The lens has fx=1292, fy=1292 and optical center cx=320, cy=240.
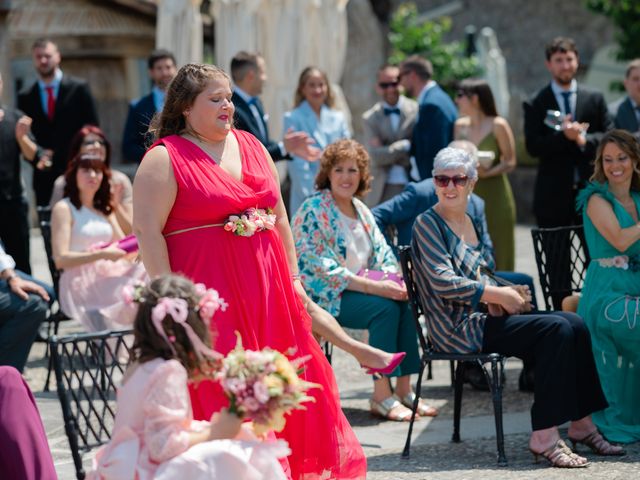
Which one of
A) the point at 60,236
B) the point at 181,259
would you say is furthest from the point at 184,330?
the point at 60,236

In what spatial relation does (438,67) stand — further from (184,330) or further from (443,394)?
(184,330)

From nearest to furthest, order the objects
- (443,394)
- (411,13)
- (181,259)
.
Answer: (181,259), (443,394), (411,13)

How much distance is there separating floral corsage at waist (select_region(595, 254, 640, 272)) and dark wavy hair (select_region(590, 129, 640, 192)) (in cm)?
41

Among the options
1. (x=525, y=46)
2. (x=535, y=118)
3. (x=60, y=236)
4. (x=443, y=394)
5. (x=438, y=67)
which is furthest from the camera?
(x=525, y=46)

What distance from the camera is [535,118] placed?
947 cm

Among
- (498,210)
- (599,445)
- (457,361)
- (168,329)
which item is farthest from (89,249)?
(168,329)

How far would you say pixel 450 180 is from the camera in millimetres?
6508

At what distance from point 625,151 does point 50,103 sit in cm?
537

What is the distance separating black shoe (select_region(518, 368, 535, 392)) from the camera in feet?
25.3

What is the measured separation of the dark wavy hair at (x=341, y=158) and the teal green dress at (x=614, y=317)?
1.26m

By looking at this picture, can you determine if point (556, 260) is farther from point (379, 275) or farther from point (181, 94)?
point (181, 94)

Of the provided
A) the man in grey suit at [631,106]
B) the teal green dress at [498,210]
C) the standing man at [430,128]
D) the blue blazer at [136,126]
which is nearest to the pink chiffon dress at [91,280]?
the blue blazer at [136,126]

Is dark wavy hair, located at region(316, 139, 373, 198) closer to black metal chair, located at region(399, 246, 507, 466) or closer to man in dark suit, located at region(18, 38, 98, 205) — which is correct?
black metal chair, located at region(399, 246, 507, 466)

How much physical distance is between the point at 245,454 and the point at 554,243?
3.65 metres
